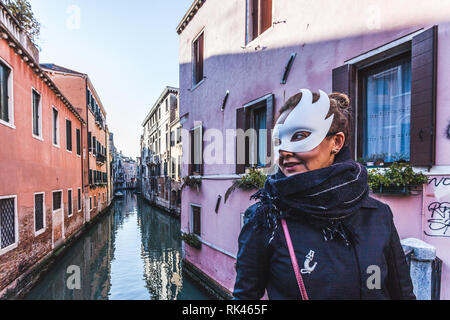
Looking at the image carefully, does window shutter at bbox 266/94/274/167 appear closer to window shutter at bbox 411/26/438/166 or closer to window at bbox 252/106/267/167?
window at bbox 252/106/267/167

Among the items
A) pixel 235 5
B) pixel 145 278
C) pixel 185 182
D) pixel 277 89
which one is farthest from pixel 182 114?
pixel 145 278

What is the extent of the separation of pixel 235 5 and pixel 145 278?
9426mm

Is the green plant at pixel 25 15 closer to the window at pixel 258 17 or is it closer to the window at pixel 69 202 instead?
the window at pixel 69 202

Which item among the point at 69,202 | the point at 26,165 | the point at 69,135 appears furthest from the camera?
the point at 69,135

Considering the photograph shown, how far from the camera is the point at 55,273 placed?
908 cm

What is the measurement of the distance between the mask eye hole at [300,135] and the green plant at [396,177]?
226cm

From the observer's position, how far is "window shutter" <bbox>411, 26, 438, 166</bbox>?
2693 mm

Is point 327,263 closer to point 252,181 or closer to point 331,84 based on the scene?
point 331,84

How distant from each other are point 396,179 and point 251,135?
3.58m

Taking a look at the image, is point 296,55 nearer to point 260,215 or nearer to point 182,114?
point 260,215

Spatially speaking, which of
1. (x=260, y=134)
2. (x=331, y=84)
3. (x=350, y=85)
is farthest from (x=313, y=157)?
(x=260, y=134)

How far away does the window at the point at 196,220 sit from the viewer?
887 cm

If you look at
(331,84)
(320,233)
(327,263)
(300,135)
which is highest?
(331,84)

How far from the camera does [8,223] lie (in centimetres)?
650
